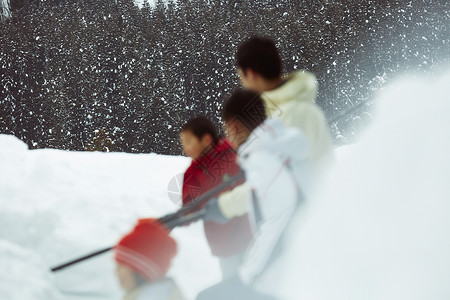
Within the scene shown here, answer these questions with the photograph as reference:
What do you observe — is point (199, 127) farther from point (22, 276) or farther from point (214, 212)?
point (22, 276)

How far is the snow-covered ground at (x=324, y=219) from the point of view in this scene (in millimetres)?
2635

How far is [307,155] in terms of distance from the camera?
7.68 ft

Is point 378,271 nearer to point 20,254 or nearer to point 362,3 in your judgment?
point 20,254

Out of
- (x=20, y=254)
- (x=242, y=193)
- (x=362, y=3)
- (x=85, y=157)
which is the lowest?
(x=20, y=254)

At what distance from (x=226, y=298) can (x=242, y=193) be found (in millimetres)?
523

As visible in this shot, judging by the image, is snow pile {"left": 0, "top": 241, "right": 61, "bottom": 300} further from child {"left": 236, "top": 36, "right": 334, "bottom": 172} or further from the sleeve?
child {"left": 236, "top": 36, "right": 334, "bottom": 172}

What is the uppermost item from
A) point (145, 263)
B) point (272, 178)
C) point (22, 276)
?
point (272, 178)

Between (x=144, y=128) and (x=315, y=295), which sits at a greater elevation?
(x=144, y=128)

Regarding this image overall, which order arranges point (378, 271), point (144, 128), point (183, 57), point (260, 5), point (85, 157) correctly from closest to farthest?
point (378, 271), point (85, 157), point (144, 128), point (183, 57), point (260, 5)

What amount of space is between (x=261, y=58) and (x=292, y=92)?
207 mm

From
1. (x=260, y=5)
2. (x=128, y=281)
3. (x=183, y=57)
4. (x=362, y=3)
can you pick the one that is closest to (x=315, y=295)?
(x=128, y=281)

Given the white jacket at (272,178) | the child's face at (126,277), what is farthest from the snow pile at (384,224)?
the child's face at (126,277)

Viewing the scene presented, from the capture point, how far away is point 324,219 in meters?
2.58

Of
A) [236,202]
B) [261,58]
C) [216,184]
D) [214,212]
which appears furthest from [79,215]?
[261,58]
